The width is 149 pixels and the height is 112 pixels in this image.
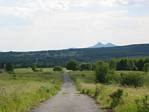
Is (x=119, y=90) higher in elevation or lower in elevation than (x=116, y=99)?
higher

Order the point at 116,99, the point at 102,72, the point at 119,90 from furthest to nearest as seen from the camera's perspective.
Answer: the point at 102,72 → the point at 119,90 → the point at 116,99

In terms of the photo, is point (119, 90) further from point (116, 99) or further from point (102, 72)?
point (102, 72)

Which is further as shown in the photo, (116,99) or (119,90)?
(119,90)

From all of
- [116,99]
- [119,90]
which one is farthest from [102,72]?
[116,99]

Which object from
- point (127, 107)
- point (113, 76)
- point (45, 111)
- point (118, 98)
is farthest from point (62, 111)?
point (113, 76)

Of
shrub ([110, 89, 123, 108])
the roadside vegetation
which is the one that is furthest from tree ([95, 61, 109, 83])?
shrub ([110, 89, 123, 108])

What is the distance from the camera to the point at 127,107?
76.9 ft

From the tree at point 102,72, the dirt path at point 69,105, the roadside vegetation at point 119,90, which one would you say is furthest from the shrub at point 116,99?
the tree at point 102,72

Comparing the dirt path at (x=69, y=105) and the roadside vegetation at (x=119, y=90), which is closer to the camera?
the roadside vegetation at (x=119, y=90)

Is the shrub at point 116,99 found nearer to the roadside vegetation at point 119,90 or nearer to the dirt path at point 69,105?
the roadside vegetation at point 119,90

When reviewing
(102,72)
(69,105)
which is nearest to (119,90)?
(69,105)

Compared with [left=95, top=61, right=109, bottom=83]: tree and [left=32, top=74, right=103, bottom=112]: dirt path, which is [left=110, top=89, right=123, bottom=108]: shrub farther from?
[left=95, top=61, right=109, bottom=83]: tree

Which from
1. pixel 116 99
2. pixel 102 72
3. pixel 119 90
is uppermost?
pixel 119 90

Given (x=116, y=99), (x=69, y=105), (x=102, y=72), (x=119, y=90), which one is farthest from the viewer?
(x=102, y=72)
